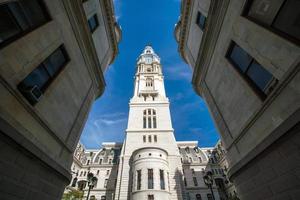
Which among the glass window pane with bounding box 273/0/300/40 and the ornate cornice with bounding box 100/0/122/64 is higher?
the ornate cornice with bounding box 100/0/122/64

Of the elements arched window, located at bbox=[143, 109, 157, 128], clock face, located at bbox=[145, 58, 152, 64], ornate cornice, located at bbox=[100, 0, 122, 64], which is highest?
clock face, located at bbox=[145, 58, 152, 64]

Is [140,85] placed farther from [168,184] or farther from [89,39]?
[89,39]

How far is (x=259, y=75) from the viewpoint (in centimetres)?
634

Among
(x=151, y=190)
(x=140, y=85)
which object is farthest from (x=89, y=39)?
(x=140, y=85)

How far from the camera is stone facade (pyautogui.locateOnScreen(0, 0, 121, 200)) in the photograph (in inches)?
184

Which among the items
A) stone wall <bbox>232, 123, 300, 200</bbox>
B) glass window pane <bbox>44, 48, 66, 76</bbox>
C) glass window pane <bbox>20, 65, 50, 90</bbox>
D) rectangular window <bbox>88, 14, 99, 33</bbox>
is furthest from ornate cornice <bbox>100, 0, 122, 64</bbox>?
stone wall <bbox>232, 123, 300, 200</bbox>

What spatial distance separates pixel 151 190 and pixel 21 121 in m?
24.3

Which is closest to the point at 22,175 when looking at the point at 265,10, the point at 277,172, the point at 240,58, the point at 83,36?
the point at 83,36

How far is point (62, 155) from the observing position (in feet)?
23.9

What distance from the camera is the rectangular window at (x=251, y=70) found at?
5952 millimetres

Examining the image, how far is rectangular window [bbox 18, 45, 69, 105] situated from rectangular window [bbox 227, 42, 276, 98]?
29.2ft

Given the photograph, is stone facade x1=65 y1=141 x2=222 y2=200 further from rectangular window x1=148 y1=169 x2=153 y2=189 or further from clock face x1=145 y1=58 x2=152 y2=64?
clock face x1=145 y1=58 x2=152 y2=64

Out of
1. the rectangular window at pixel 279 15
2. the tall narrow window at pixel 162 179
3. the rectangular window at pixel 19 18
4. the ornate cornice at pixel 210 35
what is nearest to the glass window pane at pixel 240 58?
the rectangular window at pixel 279 15

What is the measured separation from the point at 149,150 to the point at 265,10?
90.5ft
